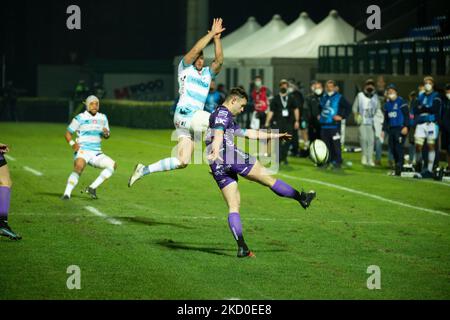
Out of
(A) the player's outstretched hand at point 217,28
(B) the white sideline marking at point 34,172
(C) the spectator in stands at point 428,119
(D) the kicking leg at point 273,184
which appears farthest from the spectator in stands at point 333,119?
(D) the kicking leg at point 273,184

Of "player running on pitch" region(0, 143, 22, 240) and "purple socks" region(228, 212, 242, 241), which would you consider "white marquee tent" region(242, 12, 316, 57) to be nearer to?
"player running on pitch" region(0, 143, 22, 240)

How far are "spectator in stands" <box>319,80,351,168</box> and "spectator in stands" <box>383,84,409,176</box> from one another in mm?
1076

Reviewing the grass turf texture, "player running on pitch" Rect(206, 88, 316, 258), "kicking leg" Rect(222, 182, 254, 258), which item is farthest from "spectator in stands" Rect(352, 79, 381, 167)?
"kicking leg" Rect(222, 182, 254, 258)

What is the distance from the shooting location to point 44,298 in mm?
10164

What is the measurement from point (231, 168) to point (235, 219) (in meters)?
0.63

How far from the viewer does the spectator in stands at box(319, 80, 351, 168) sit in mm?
25016

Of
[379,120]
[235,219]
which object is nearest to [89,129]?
[235,219]

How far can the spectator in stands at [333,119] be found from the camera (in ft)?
82.1

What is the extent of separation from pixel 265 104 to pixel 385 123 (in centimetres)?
747

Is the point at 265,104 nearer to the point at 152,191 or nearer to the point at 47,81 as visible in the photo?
the point at 152,191

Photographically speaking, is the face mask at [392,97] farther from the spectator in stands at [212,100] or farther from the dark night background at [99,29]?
the dark night background at [99,29]

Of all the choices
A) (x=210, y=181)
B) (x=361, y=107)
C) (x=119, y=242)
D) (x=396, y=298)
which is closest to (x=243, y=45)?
(x=361, y=107)

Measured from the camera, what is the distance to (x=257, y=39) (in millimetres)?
44812

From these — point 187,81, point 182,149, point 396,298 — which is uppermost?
point 187,81
